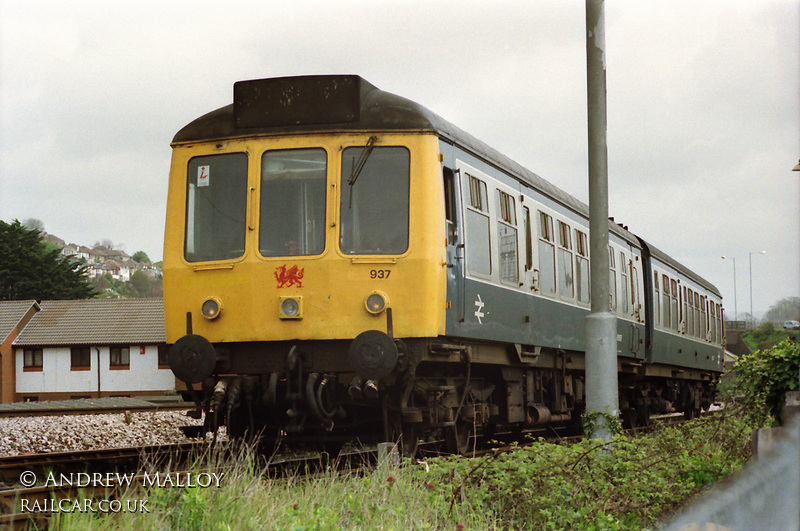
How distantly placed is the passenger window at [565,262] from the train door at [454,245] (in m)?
3.59

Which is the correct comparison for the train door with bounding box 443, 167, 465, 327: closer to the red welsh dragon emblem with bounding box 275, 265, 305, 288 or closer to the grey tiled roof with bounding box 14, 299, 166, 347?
the red welsh dragon emblem with bounding box 275, 265, 305, 288

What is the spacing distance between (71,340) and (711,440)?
43712 mm

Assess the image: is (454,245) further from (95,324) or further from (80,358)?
(95,324)

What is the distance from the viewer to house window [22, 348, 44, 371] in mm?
49500

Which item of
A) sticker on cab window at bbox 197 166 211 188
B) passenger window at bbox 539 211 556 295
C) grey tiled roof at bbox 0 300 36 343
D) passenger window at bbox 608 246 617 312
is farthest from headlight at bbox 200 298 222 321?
grey tiled roof at bbox 0 300 36 343

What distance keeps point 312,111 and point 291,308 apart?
173 cm

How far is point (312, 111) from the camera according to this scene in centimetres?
866

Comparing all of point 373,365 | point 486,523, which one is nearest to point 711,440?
point 373,365

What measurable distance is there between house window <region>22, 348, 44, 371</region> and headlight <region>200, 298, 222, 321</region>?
44055mm

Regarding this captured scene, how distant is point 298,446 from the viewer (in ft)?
30.7

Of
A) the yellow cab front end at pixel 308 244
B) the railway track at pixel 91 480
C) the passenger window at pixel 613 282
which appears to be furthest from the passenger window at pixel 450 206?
the passenger window at pixel 613 282

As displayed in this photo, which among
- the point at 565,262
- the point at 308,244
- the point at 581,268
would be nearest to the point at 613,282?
the point at 581,268

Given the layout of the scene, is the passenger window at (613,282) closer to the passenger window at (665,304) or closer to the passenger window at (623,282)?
the passenger window at (623,282)

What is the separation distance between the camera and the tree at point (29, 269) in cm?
5819
